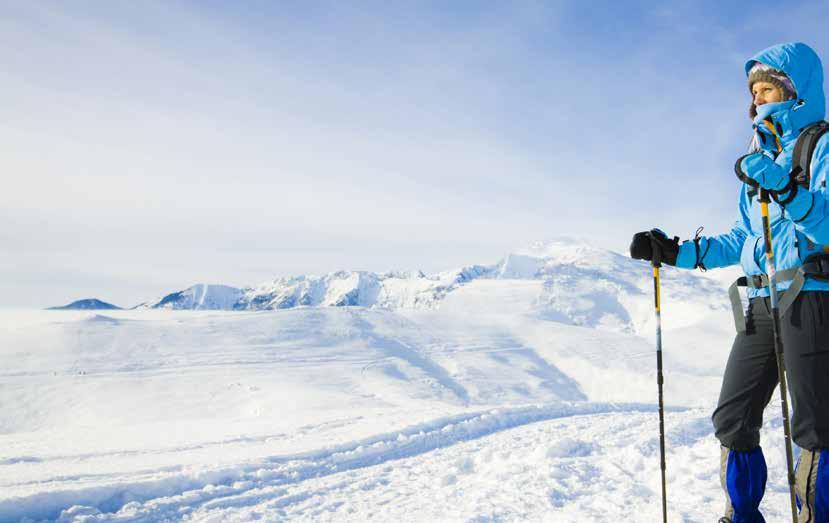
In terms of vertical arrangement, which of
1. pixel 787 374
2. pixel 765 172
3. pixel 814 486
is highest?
pixel 765 172

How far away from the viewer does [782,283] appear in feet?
8.29

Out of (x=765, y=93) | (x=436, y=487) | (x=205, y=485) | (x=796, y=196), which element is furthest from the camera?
(x=205, y=485)

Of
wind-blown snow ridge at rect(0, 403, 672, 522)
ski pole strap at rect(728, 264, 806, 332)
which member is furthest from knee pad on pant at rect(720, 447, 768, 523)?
wind-blown snow ridge at rect(0, 403, 672, 522)

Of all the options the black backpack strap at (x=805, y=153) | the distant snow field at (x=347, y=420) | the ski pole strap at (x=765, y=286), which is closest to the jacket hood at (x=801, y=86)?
the black backpack strap at (x=805, y=153)

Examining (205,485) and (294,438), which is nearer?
(205,485)

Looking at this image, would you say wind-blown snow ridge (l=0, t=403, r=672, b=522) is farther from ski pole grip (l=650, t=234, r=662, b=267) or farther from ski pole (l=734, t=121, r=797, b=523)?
ski pole (l=734, t=121, r=797, b=523)

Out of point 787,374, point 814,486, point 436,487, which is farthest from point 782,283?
point 436,487

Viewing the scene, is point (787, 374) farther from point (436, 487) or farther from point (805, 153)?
point (436, 487)

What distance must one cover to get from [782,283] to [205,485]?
15.7ft

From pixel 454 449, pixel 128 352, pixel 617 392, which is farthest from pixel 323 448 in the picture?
pixel 617 392

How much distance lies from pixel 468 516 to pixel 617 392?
2510cm

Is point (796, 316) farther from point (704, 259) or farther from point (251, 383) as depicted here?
point (251, 383)

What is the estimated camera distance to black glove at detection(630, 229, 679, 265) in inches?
122

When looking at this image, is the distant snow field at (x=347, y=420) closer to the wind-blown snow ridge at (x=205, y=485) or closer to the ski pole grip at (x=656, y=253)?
the wind-blown snow ridge at (x=205, y=485)
